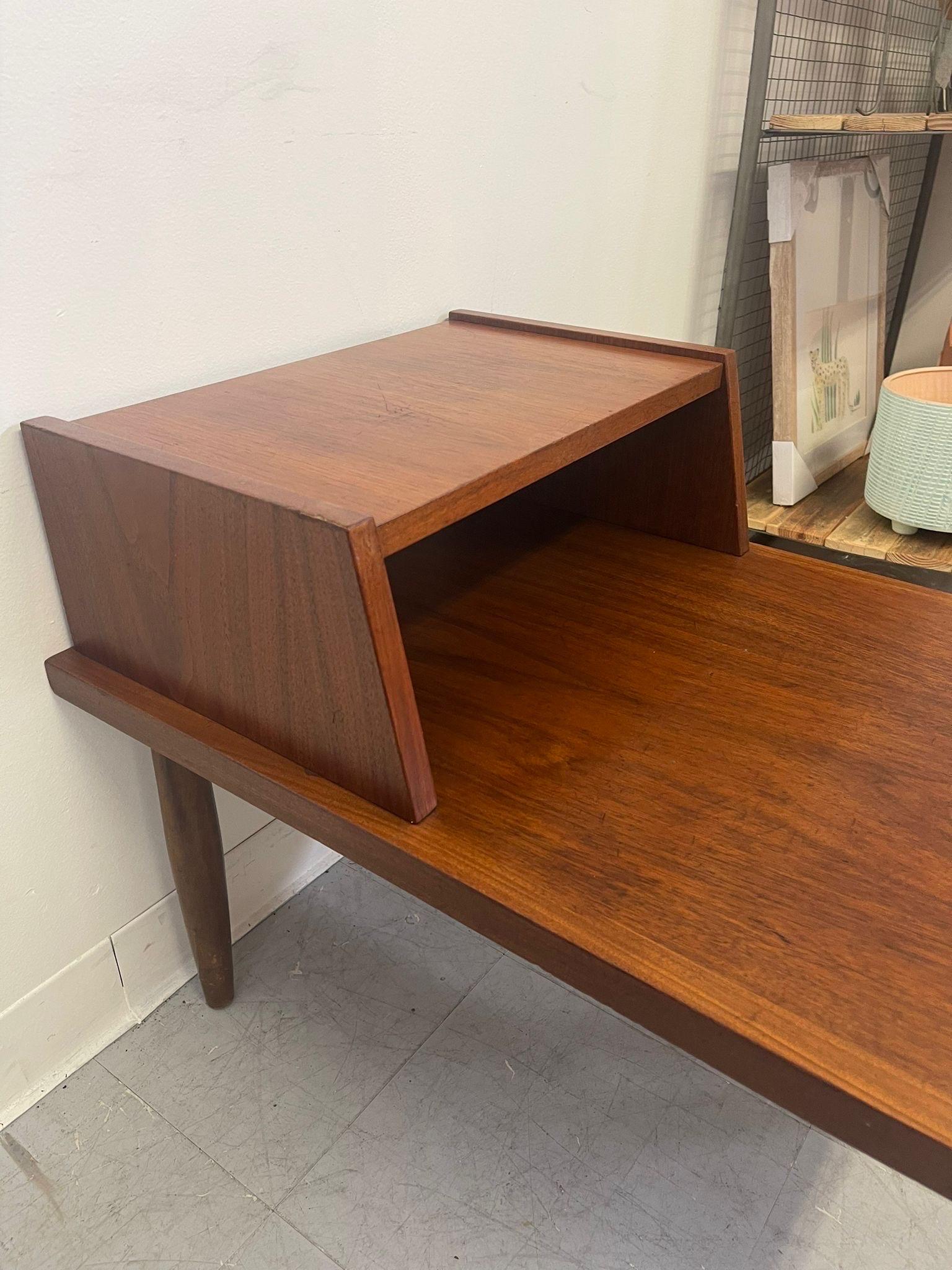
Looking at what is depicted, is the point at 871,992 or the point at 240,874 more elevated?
the point at 871,992

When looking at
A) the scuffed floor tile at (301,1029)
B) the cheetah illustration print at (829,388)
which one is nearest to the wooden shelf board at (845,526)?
the cheetah illustration print at (829,388)

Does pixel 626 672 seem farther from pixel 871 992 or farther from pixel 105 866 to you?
pixel 105 866

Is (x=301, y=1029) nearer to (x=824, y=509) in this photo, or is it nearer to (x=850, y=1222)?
(x=850, y=1222)

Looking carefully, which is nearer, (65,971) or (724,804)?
(724,804)

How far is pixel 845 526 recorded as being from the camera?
1.34 m

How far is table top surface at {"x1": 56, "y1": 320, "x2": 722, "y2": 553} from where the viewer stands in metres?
0.55

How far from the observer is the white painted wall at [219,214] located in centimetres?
65

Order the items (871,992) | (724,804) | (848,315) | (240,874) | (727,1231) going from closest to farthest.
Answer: (871,992), (724,804), (727,1231), (240,874), (848,315)

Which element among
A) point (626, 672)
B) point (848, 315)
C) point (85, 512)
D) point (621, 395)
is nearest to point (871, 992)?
point (626, 672)

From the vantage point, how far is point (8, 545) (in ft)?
2.29

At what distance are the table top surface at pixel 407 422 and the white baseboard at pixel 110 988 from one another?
1.50 ft

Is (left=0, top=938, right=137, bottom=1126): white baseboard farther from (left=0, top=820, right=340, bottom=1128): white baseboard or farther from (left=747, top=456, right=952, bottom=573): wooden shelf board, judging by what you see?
(left=747, top=456, right=952, bottom=573): wooden shelf board

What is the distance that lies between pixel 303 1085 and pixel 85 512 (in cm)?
61

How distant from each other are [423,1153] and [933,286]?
1981mm
